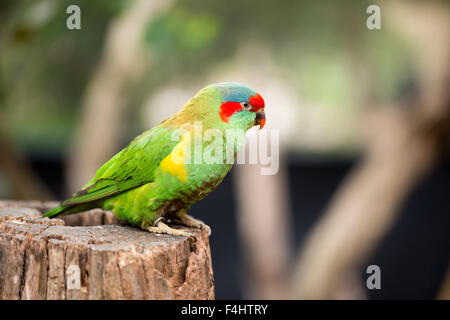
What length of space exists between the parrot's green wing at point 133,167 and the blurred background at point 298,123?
2.95 m

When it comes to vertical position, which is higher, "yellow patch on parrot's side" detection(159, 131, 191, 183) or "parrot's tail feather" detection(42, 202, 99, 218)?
"yellow patch on parrot's side" detection(159, 131, 191, 183)

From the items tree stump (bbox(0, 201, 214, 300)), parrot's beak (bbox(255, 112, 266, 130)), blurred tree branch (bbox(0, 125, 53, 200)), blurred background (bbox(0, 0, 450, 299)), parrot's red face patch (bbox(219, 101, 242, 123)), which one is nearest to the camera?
tree stump (bbox(0, 201, 214, 300))

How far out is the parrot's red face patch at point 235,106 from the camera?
2826 millimetres

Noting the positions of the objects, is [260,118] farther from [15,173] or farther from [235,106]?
[15,173]

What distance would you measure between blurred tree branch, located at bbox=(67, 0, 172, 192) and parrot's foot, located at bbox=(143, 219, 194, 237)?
150 inches

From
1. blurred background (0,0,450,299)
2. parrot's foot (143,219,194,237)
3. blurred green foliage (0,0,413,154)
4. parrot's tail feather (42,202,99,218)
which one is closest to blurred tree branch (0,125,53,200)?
blurred background (0,0,450,299)

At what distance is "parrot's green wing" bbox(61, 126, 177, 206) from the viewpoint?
2791 millimetres

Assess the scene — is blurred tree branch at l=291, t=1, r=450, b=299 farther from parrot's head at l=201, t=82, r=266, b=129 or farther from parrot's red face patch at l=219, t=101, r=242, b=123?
parrot's red face patch at l=219, t=101, r=242, b=123

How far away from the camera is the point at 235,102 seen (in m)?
2.85

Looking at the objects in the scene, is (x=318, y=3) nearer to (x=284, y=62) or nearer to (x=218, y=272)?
(x=284, y=62)

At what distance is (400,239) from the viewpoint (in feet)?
25.4

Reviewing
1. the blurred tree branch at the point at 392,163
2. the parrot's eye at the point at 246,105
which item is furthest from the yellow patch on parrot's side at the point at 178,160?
the blurred tree branch at the point at 392,163
